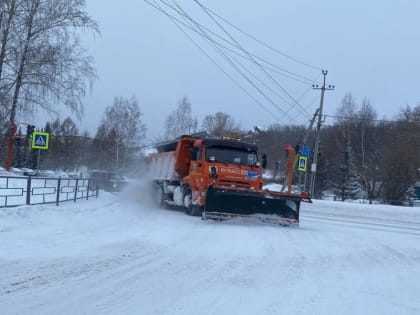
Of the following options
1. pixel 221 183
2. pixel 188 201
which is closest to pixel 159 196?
pixel 188 201

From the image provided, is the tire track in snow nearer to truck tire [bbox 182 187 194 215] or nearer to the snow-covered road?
the snow-covered road

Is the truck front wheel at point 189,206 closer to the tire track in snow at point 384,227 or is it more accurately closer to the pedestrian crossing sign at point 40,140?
the tire track in snow at point 384,227

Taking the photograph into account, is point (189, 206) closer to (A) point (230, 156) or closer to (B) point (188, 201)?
(B) point (188, 201)

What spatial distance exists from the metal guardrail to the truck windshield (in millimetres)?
5341

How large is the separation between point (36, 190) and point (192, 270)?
10.6 metres

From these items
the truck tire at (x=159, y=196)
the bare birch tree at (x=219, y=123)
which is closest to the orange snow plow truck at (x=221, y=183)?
the truck tire at (x=159, y=196)

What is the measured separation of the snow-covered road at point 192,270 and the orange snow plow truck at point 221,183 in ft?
7.34

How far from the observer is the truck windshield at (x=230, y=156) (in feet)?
63.4

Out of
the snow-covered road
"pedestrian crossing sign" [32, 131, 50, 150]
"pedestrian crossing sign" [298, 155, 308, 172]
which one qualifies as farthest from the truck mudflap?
"pedestrian crossing sign" [298, 155, 308, 172]

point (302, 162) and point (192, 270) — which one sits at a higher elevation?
point (302, 162)

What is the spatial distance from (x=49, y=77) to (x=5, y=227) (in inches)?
756

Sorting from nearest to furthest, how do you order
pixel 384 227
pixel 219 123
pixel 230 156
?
pixel 230 156 → pixel 384 227 → pixel 219 123

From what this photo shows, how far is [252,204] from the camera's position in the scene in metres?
17.8

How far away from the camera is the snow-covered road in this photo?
6.54 m
